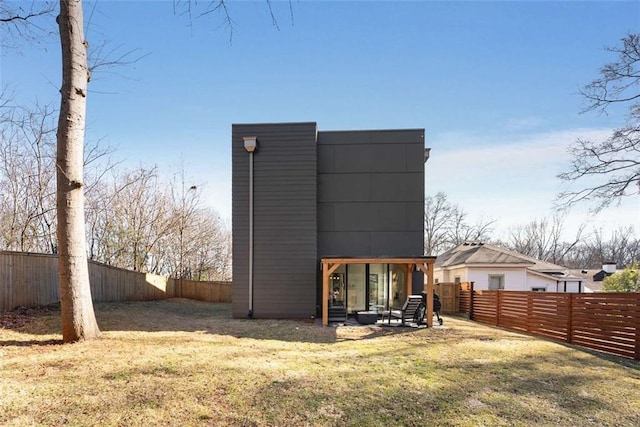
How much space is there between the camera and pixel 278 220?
37.1ft

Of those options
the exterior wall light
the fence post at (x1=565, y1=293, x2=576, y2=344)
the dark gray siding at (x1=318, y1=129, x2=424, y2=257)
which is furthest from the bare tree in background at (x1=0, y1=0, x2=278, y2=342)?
the fence post at (x1=565, y1=293, x2=576, y2=344)

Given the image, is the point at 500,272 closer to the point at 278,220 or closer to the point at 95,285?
the point at 278,220

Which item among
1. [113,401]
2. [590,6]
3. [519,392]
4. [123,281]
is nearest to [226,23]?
A: [113,401]

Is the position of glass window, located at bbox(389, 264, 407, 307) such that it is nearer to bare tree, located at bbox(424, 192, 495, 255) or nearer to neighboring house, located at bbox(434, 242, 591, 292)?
neighboring house, located at bbox(434, 242, 591, 292)

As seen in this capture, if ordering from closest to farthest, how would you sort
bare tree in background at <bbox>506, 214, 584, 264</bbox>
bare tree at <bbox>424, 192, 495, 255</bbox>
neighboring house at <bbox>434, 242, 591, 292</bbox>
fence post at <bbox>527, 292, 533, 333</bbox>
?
fence post at <bbox>527, 292, 533, 333</bbox> < neighboring house at <bbox>434, 242, 591, 292</bbox> < bare tree at <bbox>424, 192, 495, 255</bbox> < bare tree in background at <bbox>506, 214, 584, 264</bbox>

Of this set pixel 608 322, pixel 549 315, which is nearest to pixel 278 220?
pixel 549 315

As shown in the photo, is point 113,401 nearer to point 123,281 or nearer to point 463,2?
point 463,2

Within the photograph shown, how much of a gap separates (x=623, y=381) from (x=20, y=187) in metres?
18.0

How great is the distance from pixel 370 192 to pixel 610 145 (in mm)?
8277

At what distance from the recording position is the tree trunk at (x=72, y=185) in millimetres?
6023

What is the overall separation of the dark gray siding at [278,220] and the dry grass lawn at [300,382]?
138 inches

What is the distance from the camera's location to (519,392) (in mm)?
4570

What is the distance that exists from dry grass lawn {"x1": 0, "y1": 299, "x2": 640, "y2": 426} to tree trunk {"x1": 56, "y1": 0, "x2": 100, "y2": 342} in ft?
1.91

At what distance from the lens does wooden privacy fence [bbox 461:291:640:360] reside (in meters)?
7.15
